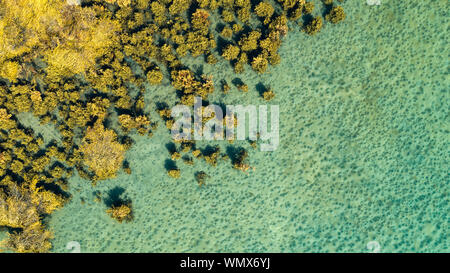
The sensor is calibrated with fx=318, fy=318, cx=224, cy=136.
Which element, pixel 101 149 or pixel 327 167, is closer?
pixel 101 149

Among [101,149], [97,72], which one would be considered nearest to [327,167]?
[101,149]

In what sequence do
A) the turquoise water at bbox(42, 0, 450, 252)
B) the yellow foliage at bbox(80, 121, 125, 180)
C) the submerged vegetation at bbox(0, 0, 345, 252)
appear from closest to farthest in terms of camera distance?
the submerged vegetation at bbox(0, 0, 345, 252) < the yellow foliage at bbox(80, 121, 125, 180) < the turquoise water at bbox(42, 0, 450, 252)

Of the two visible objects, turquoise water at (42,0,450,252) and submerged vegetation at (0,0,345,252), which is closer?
submerged vegetation at (0,0,345,252)

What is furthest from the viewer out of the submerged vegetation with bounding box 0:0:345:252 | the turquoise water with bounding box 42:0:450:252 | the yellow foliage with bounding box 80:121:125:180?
the turquoise water with bounding box 42:0:450:252

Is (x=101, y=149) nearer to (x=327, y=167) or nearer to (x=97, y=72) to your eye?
(x=97, y=72)

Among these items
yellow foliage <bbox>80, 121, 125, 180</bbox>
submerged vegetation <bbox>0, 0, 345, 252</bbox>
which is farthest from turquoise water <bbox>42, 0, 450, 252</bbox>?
yellow foliage <bbox>80, 121, 125, 180</bbox>

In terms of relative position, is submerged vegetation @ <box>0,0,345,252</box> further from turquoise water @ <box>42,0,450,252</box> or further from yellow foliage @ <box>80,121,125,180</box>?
turquoise water @ <box>42,0,450,252</box>
